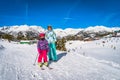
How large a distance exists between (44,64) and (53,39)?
2108 mm

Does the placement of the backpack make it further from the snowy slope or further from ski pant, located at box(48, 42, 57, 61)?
the snowy slope

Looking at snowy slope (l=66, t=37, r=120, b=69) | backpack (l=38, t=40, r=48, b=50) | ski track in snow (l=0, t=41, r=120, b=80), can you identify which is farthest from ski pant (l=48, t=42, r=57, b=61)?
snowy slope (l=66, t=37, r=120, b=69)

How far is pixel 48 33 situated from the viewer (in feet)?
30.7

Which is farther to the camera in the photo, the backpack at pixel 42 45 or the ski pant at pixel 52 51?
the ski pant at pixel 52 51

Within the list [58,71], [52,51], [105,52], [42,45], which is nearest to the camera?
[58,71]

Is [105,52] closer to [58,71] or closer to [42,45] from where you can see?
[42,45]

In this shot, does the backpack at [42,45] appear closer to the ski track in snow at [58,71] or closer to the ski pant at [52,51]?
the ski track in snow at [58,71]

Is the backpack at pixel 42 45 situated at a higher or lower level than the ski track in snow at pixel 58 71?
higher

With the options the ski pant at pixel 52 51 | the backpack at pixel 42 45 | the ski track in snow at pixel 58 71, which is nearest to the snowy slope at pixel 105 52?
the ski track in snow at pixel 58 71

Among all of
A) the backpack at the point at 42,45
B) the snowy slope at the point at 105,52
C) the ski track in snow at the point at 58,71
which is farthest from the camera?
the snowy slope at the point at 105,52

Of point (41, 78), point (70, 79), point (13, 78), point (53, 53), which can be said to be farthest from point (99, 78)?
point (53, 53)

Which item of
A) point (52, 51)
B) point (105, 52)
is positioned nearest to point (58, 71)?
point (52, 51)

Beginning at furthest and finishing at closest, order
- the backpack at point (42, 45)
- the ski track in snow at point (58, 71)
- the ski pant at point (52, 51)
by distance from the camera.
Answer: the ski pant at point (52, 51)
the backpack at point (42, 45)
the ski track in snow at point (58, 71)

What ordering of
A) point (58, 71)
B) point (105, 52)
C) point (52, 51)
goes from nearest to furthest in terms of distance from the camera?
point (58, 71) → point (52, 51) → point (105, 52)
